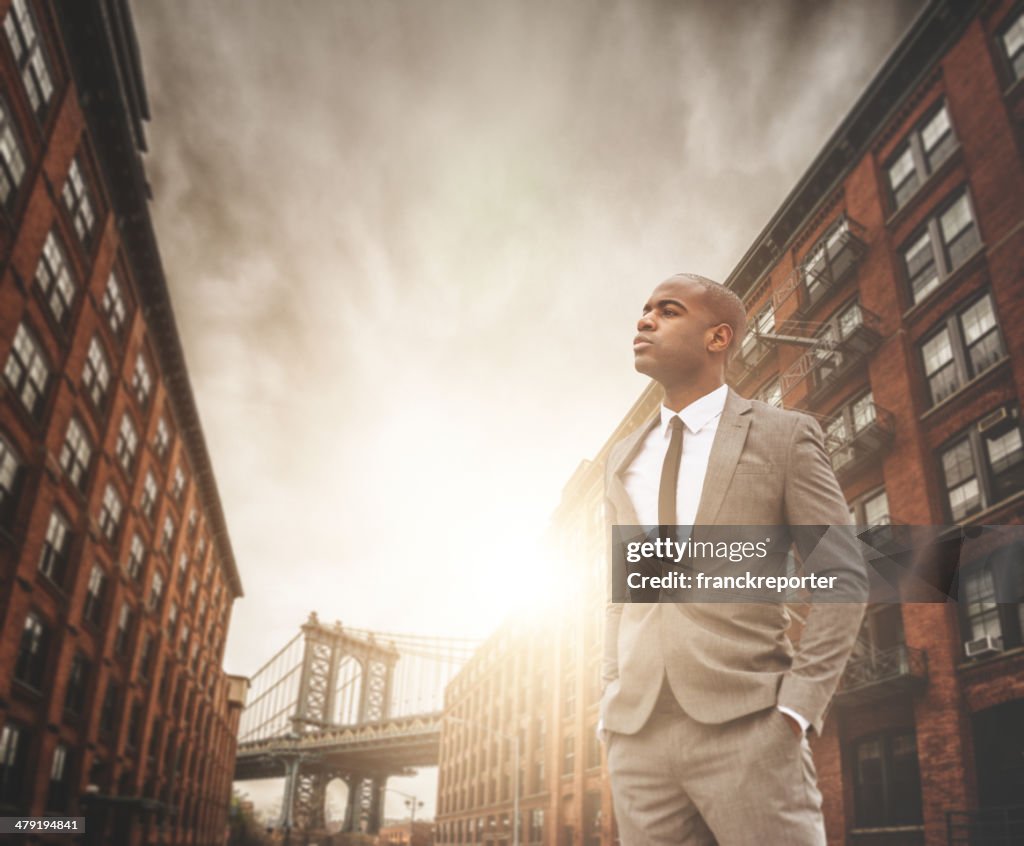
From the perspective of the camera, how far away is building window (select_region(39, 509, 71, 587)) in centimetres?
2328

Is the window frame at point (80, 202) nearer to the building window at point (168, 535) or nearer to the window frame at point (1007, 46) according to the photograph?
the building window at point (168, 535)

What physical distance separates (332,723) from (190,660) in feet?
160

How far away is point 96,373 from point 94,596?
8115 millimetres

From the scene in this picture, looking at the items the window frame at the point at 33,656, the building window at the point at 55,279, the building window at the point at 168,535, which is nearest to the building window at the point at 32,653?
the window frame at the point at 33,656

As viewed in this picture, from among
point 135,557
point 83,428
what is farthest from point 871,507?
point 135,557

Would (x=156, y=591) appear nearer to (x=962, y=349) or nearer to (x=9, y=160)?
(x=9, y=160)

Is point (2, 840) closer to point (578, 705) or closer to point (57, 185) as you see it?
point (57, 185)

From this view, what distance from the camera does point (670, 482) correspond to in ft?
8.48

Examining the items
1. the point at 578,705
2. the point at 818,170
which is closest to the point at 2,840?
the point at 578,705

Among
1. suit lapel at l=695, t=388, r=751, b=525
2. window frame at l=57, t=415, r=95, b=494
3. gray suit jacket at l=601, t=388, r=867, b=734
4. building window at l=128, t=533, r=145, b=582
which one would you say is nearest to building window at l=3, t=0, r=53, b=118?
window frame at l=57, t=415, r=95, b=494

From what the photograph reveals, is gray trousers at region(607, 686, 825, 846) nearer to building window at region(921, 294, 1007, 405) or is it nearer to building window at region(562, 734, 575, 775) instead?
building window at region(921, 294, 1007, 405)

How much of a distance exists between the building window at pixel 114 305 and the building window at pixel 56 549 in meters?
7.38

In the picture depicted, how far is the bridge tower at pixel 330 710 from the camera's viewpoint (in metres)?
82.6

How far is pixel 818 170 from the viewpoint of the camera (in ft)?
65.8
